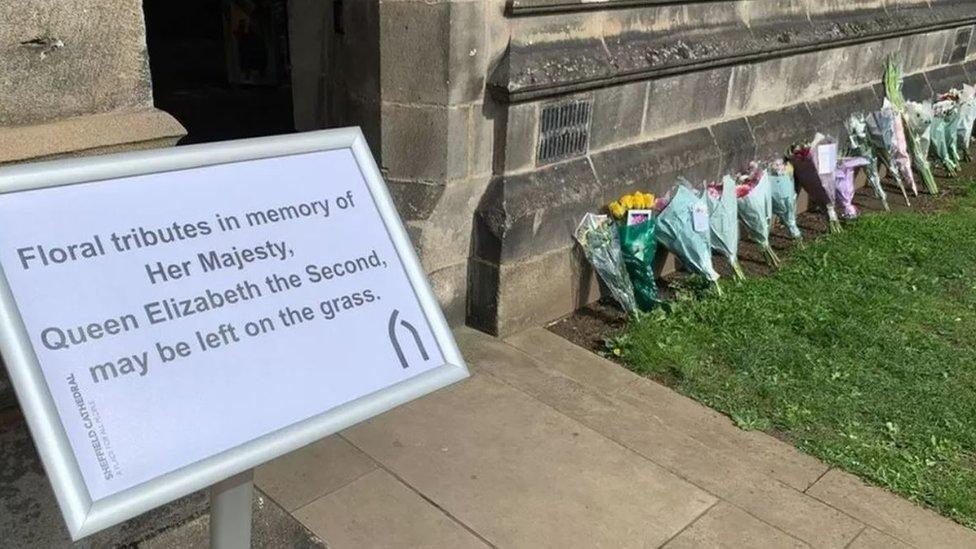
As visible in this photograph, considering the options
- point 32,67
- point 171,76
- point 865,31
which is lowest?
point 171,76

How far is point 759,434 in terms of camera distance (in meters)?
3.58

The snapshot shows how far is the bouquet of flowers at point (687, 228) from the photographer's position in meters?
4.51

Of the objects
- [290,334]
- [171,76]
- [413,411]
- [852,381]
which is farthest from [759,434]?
[171,76]

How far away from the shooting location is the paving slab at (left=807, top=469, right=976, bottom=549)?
9.82 feet

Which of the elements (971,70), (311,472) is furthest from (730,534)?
(971,70)

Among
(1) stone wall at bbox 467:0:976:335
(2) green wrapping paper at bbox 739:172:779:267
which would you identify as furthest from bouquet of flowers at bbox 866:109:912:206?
(2) green wrapping paper at bbox 739:172:779:267

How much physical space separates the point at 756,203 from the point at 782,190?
17.1 inches

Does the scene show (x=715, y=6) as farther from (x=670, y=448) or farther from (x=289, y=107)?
(x=289, y=107)

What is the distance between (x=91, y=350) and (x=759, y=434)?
2.91 metres

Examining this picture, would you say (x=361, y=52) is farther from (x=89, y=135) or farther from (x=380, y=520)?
(x=380, y=520)

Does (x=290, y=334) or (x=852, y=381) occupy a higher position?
(x=290, y=334)

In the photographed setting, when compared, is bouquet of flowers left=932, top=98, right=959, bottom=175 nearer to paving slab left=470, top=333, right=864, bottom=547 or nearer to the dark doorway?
paving slab left=470, top=333, right=864, bottom=547

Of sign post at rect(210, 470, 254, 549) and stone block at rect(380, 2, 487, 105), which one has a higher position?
stone block at rect(380, 2, 487, 105)

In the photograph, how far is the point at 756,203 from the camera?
5070 mm
